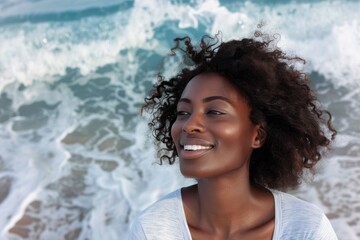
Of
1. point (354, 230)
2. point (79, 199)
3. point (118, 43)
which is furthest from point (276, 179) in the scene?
point (118, 43)

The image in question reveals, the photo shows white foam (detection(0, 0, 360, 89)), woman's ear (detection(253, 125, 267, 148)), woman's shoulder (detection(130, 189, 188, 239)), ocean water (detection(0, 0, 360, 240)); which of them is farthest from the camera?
white foam (detection(0, 0, 360, 89))

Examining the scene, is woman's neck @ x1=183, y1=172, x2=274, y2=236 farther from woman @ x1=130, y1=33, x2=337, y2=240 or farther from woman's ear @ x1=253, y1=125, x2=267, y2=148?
woman's ear @ x1=253, y1=125, x2=267, y2=148

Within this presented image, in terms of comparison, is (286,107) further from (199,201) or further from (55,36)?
(55,36)

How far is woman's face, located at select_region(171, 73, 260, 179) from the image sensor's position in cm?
218

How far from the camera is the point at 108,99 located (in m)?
8.80

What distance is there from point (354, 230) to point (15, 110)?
19.6 ft

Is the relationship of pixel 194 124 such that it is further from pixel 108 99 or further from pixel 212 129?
pixel 108 99

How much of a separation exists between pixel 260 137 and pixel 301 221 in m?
0.44

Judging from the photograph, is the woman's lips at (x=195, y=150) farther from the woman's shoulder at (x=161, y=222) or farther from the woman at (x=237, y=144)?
the woman's shoulder at (x=161, y=222)

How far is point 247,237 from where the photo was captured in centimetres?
236

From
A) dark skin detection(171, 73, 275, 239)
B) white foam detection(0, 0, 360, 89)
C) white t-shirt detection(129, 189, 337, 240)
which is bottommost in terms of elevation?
white t-shirt detection(129, 189, 337, 240)

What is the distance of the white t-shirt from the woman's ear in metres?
0.27

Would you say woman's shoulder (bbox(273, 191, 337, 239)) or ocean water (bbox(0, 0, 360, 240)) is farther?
ocean water (bbox(0, 0, 360, 240))

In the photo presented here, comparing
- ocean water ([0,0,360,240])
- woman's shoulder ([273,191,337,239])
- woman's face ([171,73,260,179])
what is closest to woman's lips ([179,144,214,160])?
woman's face ([171,73,260,179])
